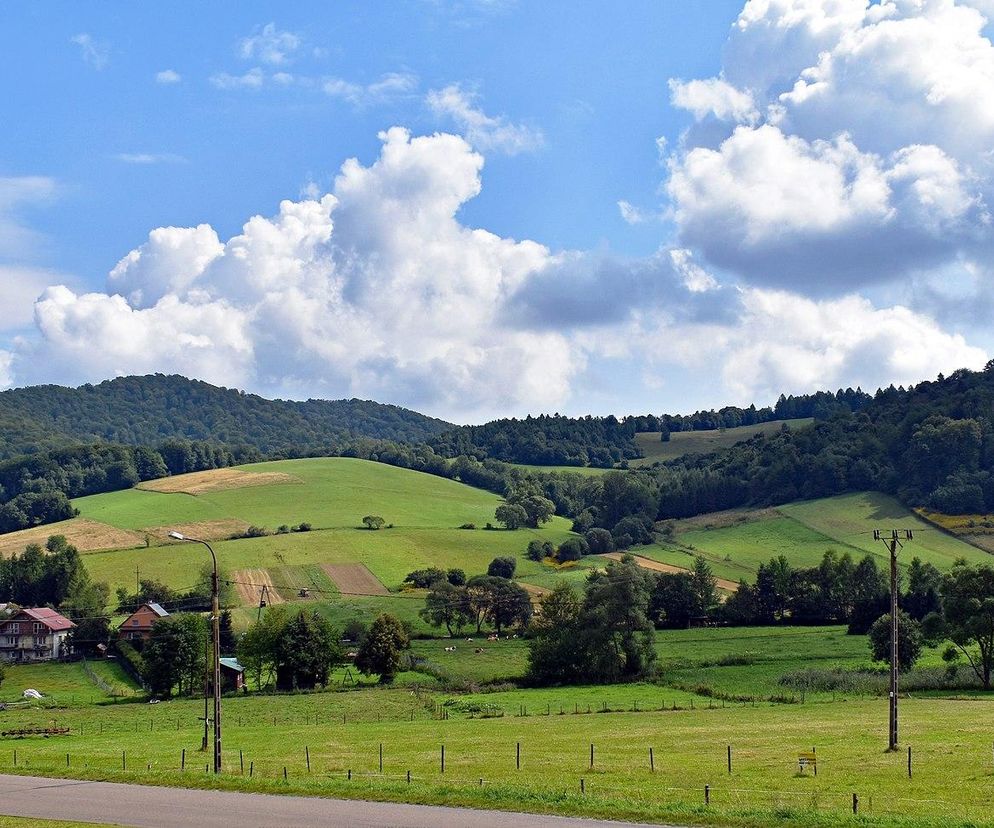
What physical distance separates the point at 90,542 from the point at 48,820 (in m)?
145

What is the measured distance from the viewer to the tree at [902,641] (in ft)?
318

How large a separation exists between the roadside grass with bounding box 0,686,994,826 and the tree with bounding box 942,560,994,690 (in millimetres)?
12902

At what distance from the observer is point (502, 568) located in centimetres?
15762

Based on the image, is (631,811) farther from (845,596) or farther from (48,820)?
(845,596)

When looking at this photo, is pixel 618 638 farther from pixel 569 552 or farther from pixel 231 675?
pixel 569 552

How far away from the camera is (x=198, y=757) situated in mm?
54281

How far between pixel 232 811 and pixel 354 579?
115902 millimetres

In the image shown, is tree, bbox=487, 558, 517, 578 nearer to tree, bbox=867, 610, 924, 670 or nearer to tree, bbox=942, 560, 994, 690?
tree, bbox=867, 610, 924, 670

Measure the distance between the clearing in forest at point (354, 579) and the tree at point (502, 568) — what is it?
647 inches

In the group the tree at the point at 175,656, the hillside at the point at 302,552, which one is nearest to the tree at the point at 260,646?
the tree at the point at 175,656

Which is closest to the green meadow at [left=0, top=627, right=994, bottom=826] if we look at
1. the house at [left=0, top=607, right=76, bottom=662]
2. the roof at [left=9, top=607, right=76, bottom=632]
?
the house at [left=0, top=607, right=76, bottom=662]

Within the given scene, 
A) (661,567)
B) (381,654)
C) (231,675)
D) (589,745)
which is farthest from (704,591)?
(589,745)

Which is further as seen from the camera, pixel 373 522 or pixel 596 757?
pixel 373 522

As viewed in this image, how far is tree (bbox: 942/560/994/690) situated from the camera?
3504 inches
